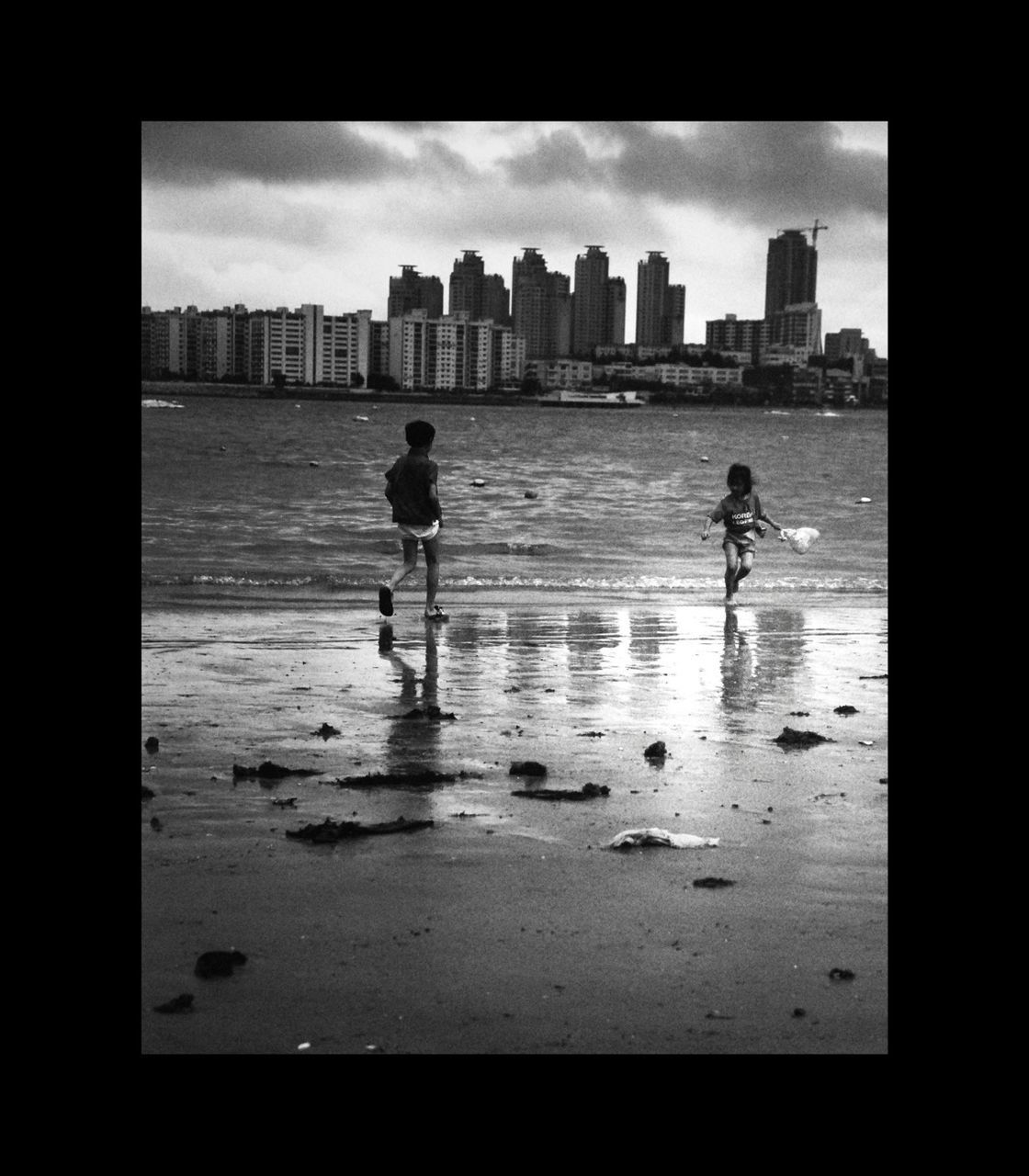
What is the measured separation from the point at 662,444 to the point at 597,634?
8378 cm

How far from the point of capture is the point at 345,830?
19.3ft

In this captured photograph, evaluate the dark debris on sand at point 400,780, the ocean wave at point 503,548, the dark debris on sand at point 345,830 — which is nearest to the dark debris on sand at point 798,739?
the dark debris on sand at point 400,780

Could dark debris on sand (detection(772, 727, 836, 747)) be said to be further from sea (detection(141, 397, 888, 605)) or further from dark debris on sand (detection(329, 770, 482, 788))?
sea (detection(141, 397, 888, 605))

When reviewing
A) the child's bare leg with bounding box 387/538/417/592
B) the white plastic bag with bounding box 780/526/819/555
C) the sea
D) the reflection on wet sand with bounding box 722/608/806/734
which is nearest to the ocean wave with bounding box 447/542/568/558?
the sea

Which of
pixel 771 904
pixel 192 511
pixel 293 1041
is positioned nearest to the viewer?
pixel 293 1041

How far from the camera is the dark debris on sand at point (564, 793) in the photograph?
21.4 feet

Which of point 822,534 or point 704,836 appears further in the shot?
point 822,534

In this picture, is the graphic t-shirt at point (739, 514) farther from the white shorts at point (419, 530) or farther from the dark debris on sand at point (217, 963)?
the dark debris on sand at point (217, 963)

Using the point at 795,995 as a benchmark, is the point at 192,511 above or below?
above

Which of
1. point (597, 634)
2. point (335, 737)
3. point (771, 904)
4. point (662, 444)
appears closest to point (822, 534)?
point (597, 634)

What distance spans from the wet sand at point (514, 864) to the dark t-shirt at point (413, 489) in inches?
115
